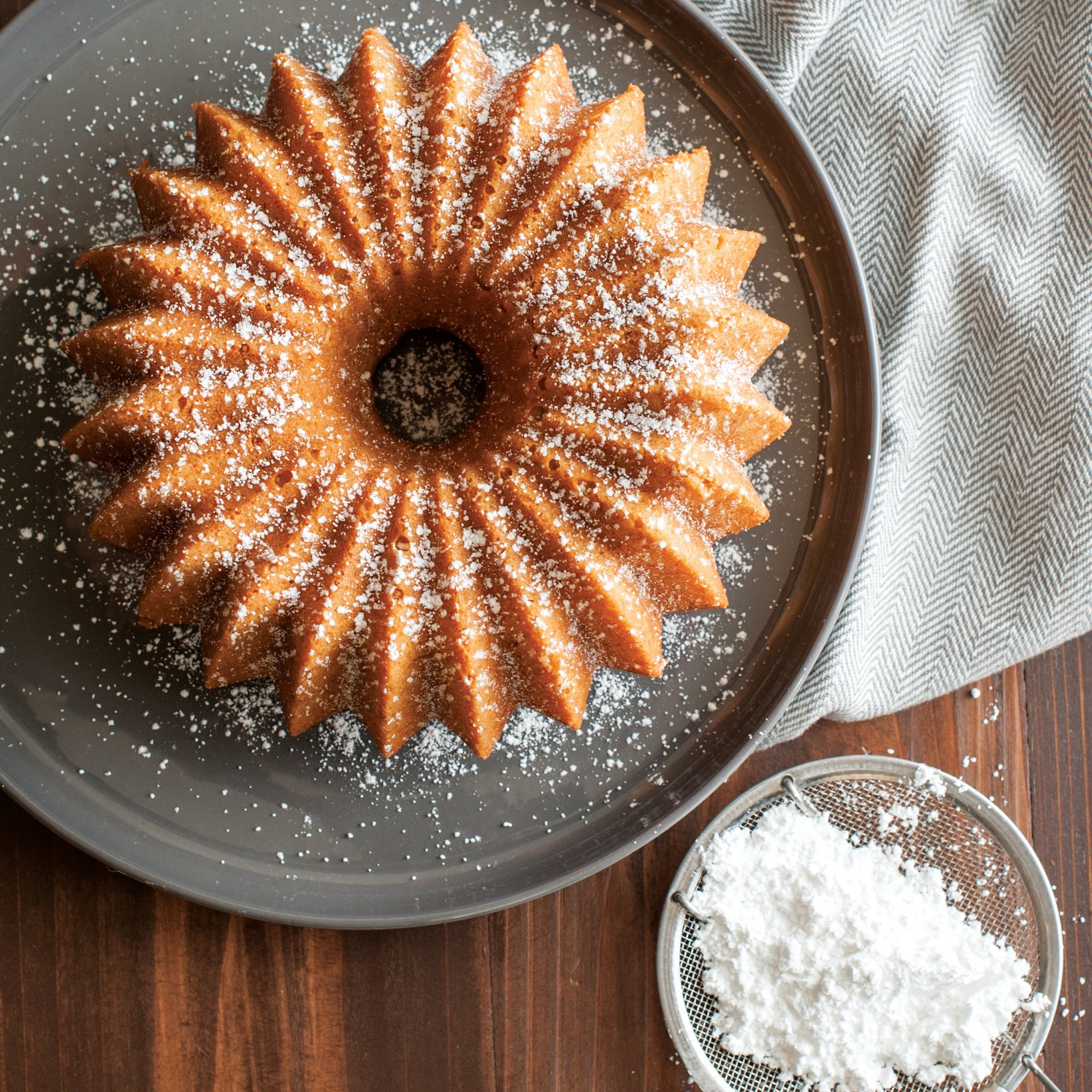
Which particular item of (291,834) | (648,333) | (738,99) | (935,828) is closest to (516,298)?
(648,333)

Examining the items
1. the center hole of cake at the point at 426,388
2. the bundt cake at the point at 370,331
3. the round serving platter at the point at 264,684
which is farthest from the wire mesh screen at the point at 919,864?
the center hole of cake at the point at 426,388

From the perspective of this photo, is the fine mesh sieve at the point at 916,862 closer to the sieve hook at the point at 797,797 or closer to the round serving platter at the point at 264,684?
the sieve hook at the point at 797,797

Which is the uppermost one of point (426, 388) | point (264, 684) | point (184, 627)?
point (426, 388)

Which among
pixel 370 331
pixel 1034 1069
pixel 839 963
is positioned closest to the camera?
pixel 370 331

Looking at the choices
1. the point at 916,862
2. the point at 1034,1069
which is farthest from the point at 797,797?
the point at 1034,1069

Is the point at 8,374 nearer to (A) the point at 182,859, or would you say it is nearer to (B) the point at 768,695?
(A) the point at 182,859

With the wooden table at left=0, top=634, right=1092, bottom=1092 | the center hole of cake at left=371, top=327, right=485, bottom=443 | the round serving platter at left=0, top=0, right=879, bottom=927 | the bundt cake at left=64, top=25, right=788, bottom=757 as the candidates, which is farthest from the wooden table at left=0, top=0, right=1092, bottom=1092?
the center hole of cake at left=371, top=327, right=485, bottom=443

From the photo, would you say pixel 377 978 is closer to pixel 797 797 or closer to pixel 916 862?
pixel 797 797
